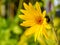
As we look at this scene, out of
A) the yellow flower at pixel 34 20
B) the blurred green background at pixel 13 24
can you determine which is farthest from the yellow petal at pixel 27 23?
the blurred green background at pixel 13 24

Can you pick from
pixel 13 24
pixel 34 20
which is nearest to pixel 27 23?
pixel 34 20

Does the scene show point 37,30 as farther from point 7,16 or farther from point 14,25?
point 7,16

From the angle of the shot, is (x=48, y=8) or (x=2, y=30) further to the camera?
(x=2, y=30)

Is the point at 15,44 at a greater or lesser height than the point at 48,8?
lesser

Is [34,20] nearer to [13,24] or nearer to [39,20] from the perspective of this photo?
[39,20]

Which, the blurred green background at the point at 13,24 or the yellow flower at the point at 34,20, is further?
the blurred green background at the point at 13,24

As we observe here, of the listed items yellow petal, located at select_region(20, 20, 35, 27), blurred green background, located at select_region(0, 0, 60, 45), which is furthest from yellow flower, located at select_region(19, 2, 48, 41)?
blurred green background, located at select_region(0, 0, 60, 45)

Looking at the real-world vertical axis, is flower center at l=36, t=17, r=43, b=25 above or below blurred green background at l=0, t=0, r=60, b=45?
above

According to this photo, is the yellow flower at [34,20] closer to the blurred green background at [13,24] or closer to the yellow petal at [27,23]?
the yellow petal at [27,23]

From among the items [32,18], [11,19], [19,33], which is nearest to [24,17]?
[32,18]

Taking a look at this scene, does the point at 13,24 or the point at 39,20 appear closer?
the point at 39,20

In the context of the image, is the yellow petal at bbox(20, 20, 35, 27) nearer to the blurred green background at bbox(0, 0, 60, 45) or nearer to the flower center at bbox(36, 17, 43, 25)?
the flower center at bbox(36, 17, 43, 25)
